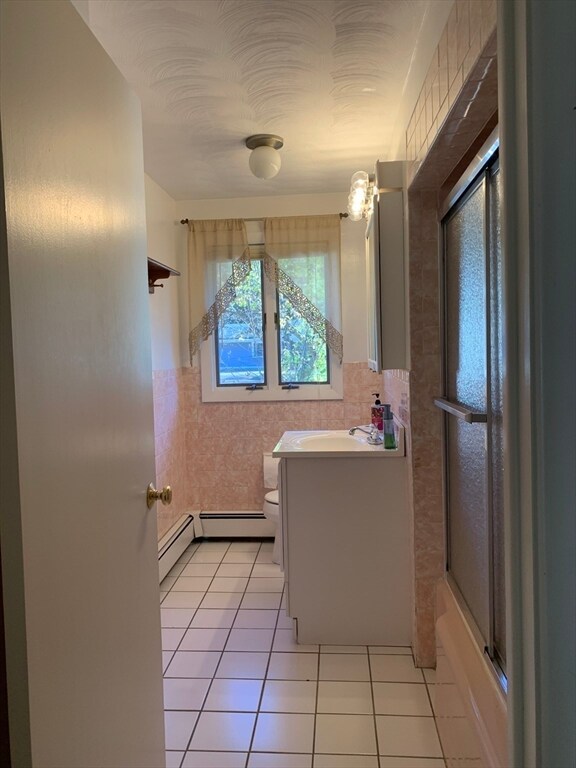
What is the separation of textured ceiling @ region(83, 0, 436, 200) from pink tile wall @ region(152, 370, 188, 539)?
136 cm

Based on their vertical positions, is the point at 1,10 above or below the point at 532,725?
above

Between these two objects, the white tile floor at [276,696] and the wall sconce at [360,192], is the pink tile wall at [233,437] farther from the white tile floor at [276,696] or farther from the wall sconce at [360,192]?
the wall sconce at [360,192]

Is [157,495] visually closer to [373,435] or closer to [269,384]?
[373,435]

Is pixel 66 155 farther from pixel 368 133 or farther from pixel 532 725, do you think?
pixel 368 133

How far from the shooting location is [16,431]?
692mm

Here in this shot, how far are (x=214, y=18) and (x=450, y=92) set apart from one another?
0.85m

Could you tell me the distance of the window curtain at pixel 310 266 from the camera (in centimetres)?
342

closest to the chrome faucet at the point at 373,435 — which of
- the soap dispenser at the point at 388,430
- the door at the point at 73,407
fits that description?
the soap dispenser at the point at 388,430

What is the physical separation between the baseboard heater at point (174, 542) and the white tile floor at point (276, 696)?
0.32m

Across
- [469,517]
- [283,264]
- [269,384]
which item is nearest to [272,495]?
[269,384]

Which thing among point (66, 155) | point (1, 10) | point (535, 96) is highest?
point (1, 10)

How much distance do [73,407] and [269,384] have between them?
2724 mm

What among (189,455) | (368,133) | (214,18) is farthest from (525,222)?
(189,455)

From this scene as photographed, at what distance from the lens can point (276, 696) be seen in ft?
6.28
